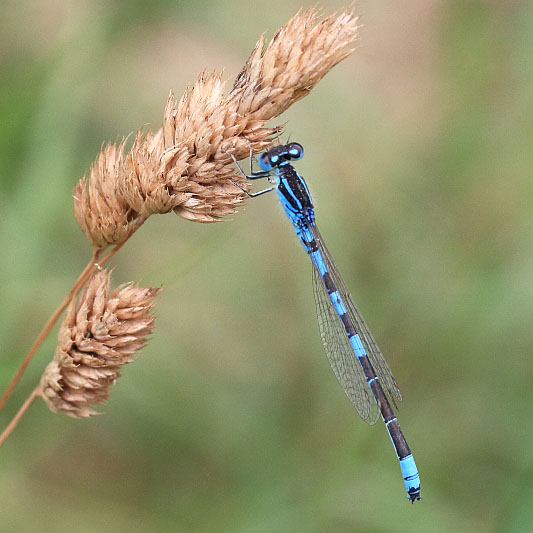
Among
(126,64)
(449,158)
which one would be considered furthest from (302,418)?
(126,64)

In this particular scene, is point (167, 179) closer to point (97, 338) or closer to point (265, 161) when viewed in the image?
point (97, 338)

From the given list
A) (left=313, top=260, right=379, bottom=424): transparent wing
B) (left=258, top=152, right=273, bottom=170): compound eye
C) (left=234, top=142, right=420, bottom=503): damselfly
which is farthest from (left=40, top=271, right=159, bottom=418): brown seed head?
(left=313, top=260, right=379, bottom=424): transparent wing

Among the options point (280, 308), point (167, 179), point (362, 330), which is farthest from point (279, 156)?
point (280, 308)

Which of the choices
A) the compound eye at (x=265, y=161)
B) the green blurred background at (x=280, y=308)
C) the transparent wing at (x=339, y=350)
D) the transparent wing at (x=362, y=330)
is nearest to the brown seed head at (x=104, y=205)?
the green blurred background at (x=280, y=308)

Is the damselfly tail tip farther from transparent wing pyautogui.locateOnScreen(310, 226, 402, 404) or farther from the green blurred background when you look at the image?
transparent wing pyautogui.locateOnScreen(310, 226, 402, 404)

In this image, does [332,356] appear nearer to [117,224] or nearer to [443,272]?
[443,272]

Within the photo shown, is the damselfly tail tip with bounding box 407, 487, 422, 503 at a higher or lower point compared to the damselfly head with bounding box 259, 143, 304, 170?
lower

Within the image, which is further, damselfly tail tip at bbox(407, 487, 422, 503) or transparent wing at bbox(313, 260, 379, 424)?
transparent wing at bbox(313, 260, 379, 424)
